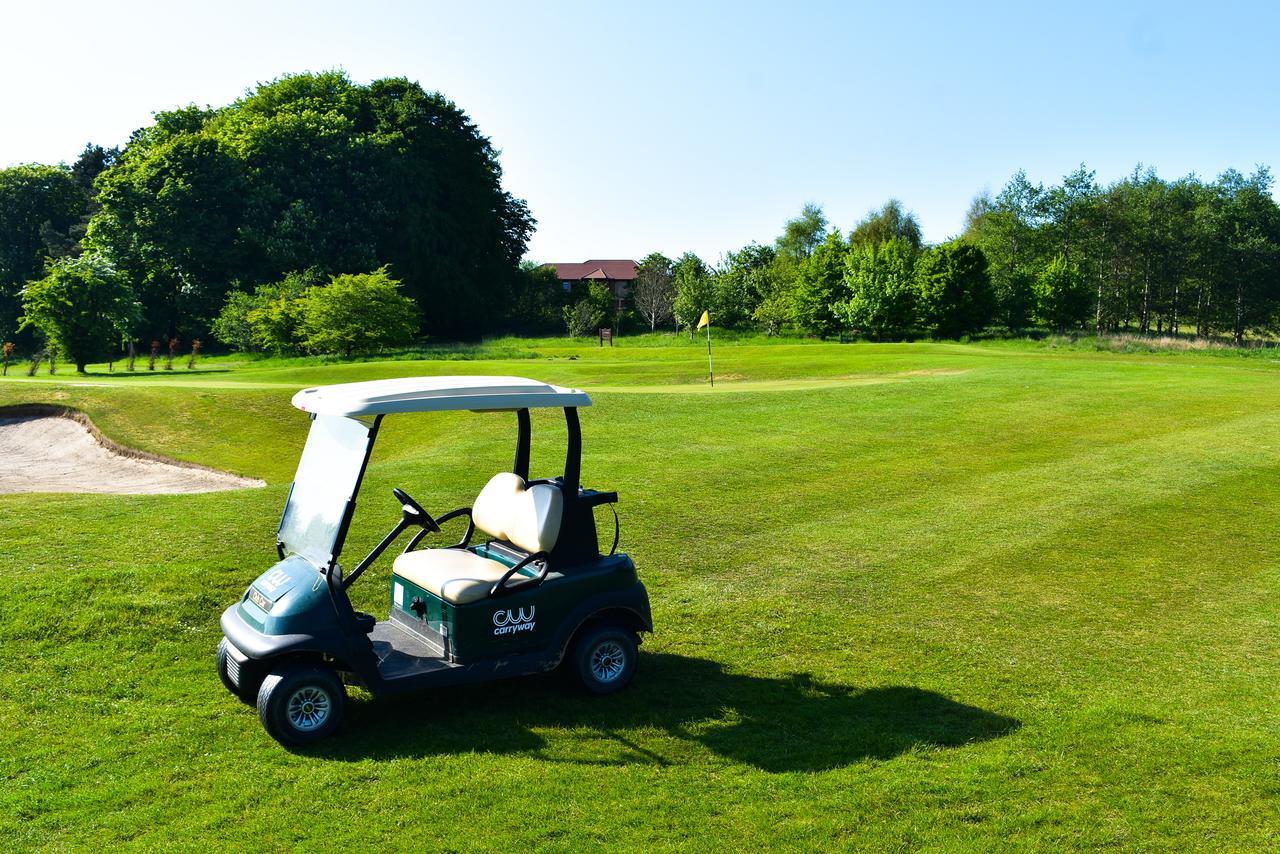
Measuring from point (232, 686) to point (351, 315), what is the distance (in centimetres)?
4206

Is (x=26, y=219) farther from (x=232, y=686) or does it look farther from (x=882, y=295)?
(x=232, y=686)

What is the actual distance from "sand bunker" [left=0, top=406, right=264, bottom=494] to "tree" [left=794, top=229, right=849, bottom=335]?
56838mm

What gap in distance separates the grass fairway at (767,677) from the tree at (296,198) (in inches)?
1728

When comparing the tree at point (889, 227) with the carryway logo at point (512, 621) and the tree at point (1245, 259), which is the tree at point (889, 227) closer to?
the tree at point (1245, 259)

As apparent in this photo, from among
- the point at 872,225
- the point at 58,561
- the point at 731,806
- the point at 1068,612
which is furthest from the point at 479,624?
the point at 872,225

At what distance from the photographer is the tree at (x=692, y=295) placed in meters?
77.9

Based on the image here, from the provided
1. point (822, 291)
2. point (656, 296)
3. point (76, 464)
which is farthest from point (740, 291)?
point (76, 464)

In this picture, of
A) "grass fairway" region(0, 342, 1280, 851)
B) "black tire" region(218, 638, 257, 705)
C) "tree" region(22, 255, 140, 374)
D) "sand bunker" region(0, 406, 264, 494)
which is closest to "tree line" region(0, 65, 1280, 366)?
"tree" region(22, 255, 140, 374)

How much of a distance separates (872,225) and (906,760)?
317 ft

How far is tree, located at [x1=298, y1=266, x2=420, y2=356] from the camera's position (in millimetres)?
46438

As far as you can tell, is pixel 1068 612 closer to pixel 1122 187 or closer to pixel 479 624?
pixel 479 624

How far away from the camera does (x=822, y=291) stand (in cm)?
7181

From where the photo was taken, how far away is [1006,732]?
6688 mm

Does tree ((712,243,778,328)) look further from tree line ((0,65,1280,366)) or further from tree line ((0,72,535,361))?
tree line ((0,72,535,361))
